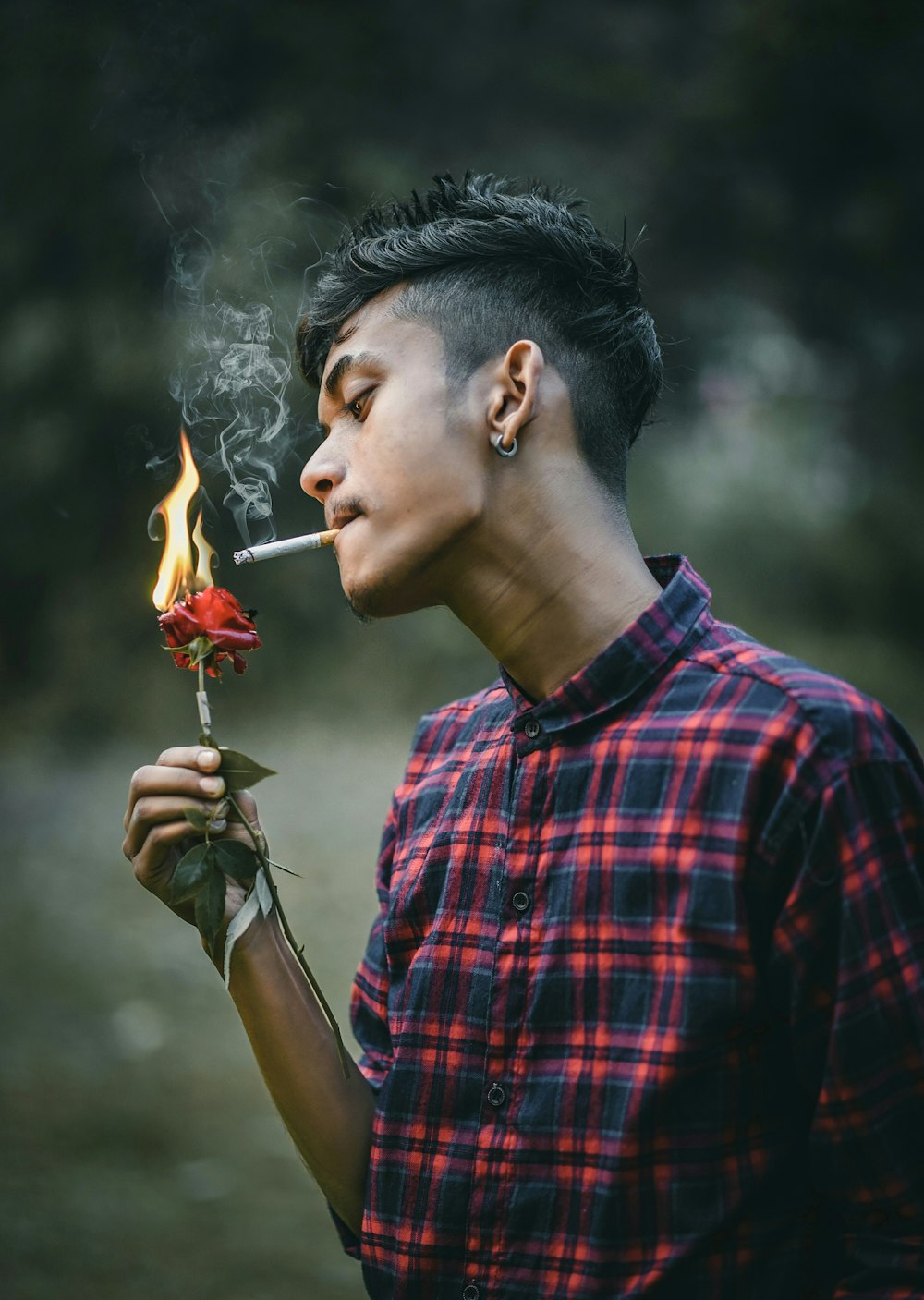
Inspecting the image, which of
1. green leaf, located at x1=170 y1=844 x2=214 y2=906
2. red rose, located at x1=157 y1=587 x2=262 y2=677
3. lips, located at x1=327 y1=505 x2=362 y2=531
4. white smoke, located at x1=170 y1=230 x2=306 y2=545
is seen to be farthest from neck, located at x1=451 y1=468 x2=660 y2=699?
white smoke, located at x1=170 y1=230 x2=306 y2=545

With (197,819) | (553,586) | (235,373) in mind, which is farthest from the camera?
(235,373)

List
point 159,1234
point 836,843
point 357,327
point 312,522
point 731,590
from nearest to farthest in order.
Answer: point 836,843 < point 357,327 < point 159,1234 < point 731,590 < point 312,522

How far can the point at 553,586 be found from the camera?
3.42 ft

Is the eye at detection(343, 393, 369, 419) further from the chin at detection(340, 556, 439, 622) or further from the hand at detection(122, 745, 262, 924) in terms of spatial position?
the hand at detection(122, 745, 262, 924)

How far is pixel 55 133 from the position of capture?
81.8 inches

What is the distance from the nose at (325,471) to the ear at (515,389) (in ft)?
0.47

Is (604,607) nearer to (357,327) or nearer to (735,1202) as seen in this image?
(357,327)

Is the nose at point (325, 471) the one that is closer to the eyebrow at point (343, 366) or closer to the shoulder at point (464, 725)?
→ the eyebrow at point (343, 366)

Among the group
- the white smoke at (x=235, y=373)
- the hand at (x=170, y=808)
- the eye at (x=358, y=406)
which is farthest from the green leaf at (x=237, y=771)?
the white smoke at (x=235, y=373)

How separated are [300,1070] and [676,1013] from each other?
0.39m

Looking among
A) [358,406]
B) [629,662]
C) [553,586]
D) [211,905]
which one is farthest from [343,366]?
[211,905]

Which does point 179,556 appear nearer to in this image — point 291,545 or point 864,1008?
point 291,545

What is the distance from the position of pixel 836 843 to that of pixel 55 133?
6.25 ft

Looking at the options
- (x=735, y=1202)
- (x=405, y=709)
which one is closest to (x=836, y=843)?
(x=735, y=1202)
